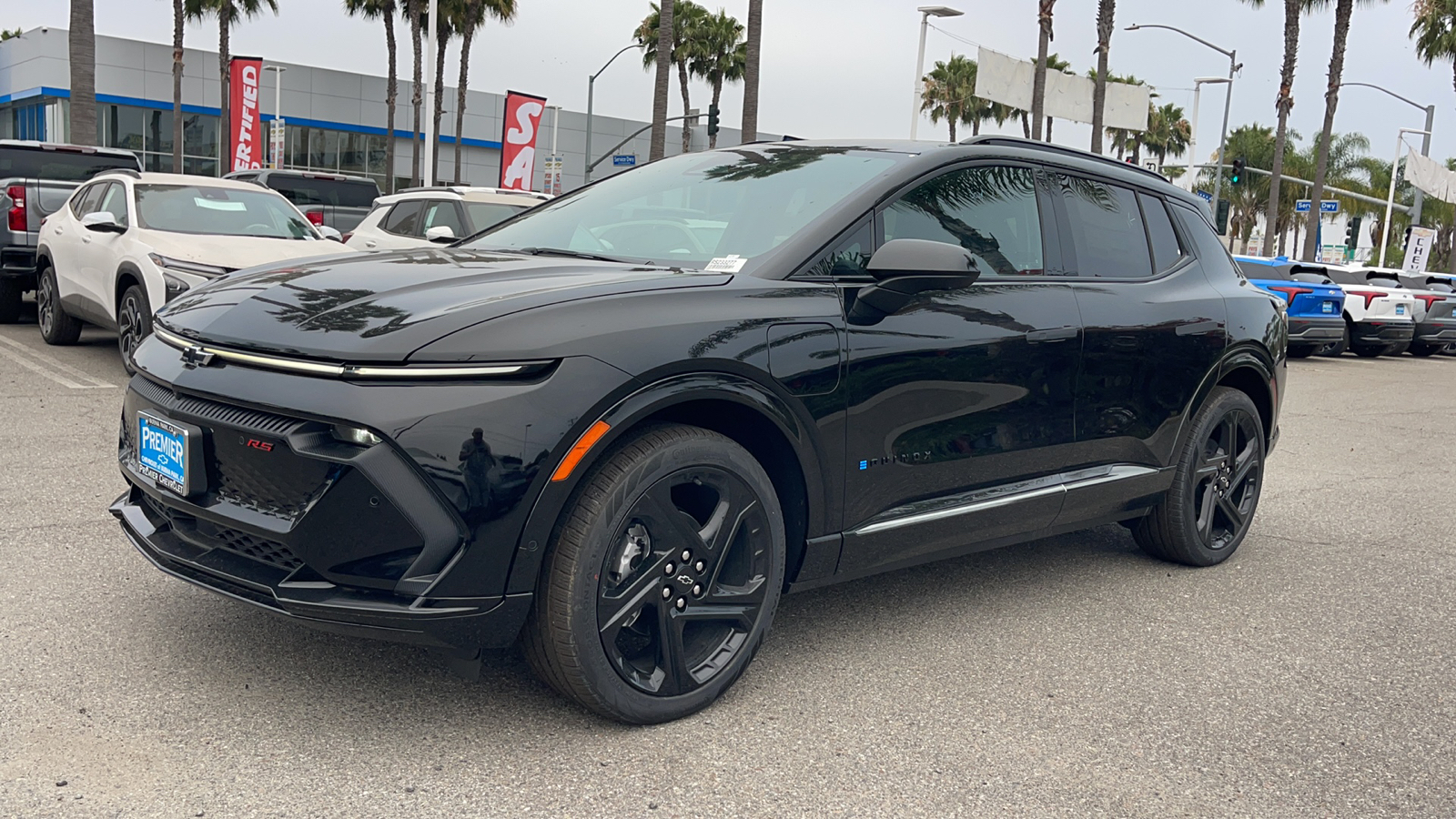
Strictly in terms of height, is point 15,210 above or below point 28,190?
below

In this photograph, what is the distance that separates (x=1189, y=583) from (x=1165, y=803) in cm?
225

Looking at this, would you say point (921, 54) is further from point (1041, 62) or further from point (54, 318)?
point (54, 318)

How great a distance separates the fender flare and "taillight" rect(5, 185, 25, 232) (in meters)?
11.0

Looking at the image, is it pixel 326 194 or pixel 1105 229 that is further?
pixel 326 194

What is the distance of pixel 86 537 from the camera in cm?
453

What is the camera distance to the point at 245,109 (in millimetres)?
30359

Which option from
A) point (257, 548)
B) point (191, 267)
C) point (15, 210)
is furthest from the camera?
point (15, 210)

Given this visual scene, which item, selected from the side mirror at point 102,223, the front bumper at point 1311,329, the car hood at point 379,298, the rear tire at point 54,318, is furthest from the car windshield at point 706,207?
the front bumper at point 1311,329

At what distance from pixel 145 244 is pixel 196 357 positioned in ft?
20.8

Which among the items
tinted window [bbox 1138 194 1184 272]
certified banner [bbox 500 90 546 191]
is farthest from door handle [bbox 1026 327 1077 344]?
certified banner [bbox 500 90 546 191]

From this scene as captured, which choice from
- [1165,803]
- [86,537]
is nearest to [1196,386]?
[1165,803]

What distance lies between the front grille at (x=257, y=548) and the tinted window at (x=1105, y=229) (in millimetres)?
2896

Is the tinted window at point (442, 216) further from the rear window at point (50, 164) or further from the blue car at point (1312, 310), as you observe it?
the blue car at point (1312, 310)

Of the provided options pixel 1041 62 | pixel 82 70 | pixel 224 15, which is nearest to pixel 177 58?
pixel 224 15
